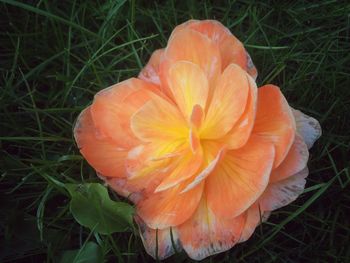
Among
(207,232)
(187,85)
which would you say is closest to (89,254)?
(207,232)

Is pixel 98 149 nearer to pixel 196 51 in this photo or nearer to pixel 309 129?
pixel 196 51

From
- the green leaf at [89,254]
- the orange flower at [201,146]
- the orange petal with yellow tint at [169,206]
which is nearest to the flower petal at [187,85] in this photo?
the orange flower at [201,146]

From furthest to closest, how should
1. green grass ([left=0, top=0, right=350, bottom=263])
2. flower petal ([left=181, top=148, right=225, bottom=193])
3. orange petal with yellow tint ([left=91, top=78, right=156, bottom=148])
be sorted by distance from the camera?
green grass ([left=0, top=0, right=350, bottom=263])
orange petal with yellow tint ([left=91, top=78, right=156, bottom=148])
flower petal ([left=181, top=148, right=225, bottom=193])

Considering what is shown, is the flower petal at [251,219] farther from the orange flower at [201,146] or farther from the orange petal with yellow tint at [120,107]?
the orange petal with yellow tint at [120,107]

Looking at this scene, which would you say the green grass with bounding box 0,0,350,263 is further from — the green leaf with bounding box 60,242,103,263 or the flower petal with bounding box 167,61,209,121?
the flower petal with bounding box 167,61,209,121

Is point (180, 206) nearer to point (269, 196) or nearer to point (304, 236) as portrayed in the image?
point (269, 196)

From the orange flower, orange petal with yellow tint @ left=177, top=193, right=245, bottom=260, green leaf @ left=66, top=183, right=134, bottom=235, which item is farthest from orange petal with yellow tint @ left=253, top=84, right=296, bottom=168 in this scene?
green leaf @ left=66, top=183, right=134, bottom=235
